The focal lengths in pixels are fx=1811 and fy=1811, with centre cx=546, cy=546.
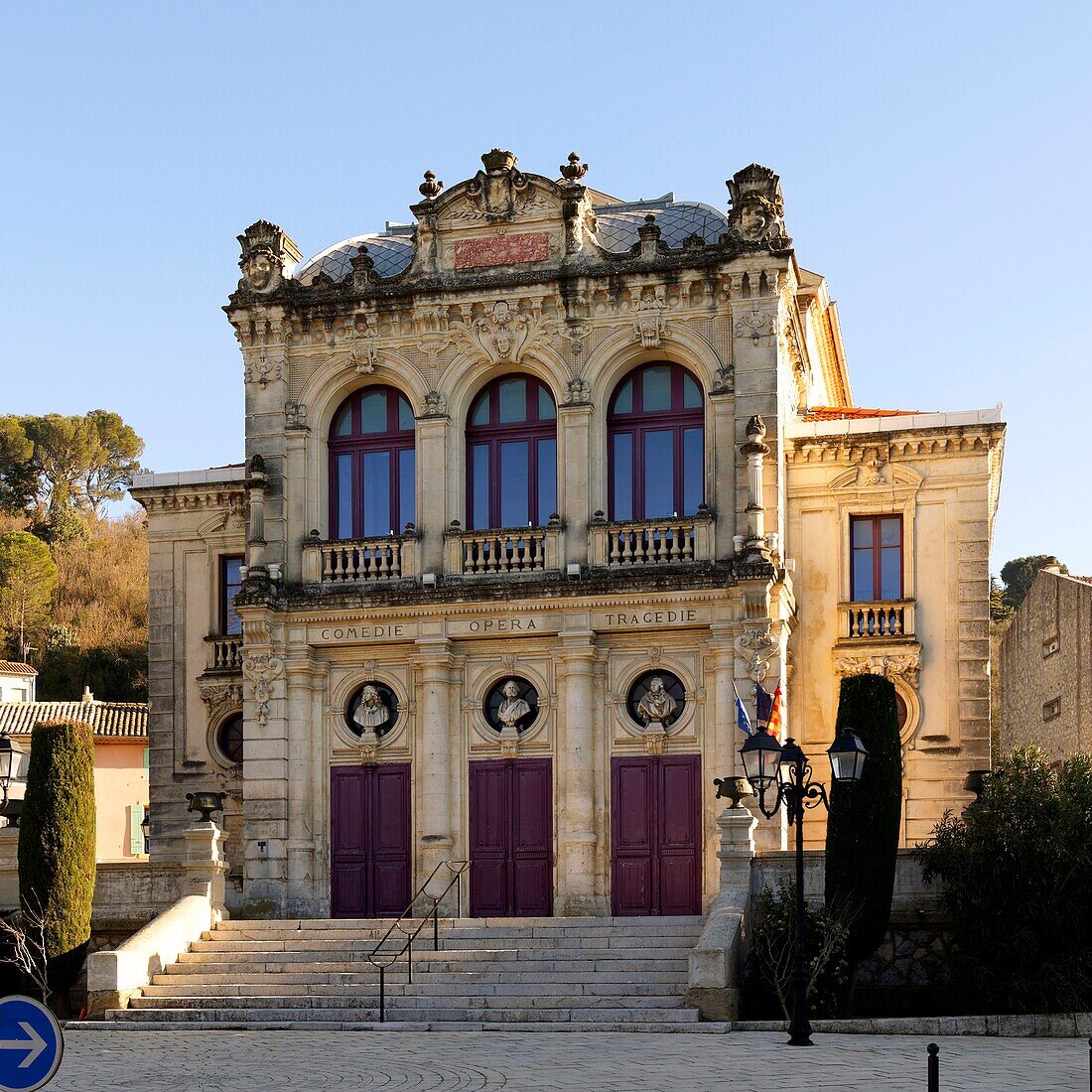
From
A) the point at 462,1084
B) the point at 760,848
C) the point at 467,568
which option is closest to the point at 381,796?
the point at 467,568

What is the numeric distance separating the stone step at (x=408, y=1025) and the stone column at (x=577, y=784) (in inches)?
206

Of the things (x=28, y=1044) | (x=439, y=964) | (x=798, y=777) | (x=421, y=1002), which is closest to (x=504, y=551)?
(x=439, y=964)

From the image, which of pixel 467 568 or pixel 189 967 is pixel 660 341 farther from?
pixel 189 967

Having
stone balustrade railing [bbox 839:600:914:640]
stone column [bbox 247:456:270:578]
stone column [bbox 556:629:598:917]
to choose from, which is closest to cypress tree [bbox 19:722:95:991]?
stone column [bbox 247:456:270:578]

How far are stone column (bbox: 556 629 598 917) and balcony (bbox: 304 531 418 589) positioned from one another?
3.04 meters

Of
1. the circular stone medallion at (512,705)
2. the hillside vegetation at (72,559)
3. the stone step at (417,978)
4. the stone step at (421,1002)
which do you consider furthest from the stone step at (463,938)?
the hillside vegetation at (72,559)

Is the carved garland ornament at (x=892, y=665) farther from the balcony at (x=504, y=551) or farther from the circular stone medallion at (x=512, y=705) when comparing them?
the balcony at (x=504, y=551)

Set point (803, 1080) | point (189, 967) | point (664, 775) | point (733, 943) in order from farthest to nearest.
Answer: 1. point (664, 775)
2. point (189, 967)
3. point (733, 943)
4. point (803, 1080)

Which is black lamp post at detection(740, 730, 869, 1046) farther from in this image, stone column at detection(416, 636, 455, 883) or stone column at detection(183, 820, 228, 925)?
stone column at detection(183, 820, 228, 925)

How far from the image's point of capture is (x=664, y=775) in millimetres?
28344

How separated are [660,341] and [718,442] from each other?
195 centimetres

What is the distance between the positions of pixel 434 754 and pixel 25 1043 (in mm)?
20402

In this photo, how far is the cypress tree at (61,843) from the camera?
85.5ft

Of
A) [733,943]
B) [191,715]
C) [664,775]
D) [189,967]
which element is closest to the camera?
[733,943]
